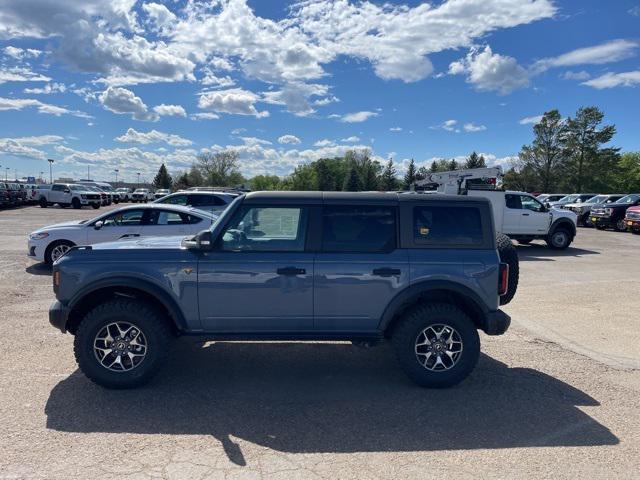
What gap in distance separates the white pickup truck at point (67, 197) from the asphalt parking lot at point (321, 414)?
3306 centimetres

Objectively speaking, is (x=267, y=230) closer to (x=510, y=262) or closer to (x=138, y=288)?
(x=138, y=288)

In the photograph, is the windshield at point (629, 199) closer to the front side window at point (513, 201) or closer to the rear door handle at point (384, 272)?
the front side window at point (513, 201)

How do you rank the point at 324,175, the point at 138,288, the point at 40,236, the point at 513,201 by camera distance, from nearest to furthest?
the point at 138,288, the point at 40,236, the point at 513,201, the point at 324,175

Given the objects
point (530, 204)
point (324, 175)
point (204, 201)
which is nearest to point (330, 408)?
point (204, 201)

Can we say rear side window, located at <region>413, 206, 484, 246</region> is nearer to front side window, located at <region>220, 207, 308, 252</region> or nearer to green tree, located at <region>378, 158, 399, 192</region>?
front side window, located at <region>220, 207, 308, 252</region>

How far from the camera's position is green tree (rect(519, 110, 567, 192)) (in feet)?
211

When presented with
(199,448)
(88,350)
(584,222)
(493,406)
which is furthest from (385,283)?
(584,222)

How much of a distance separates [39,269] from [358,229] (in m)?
8.93

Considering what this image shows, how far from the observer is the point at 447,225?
4.68m

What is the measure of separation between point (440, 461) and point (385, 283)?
1.63 meters

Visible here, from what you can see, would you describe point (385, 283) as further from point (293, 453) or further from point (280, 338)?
point (293, 453)

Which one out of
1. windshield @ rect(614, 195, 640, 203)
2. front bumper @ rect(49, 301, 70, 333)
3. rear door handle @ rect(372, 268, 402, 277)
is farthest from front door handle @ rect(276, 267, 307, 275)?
windshield @ rect(614, 195, 640, 203)

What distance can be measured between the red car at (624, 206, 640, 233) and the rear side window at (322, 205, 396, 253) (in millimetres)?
23249

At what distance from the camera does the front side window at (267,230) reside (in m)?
4.54
